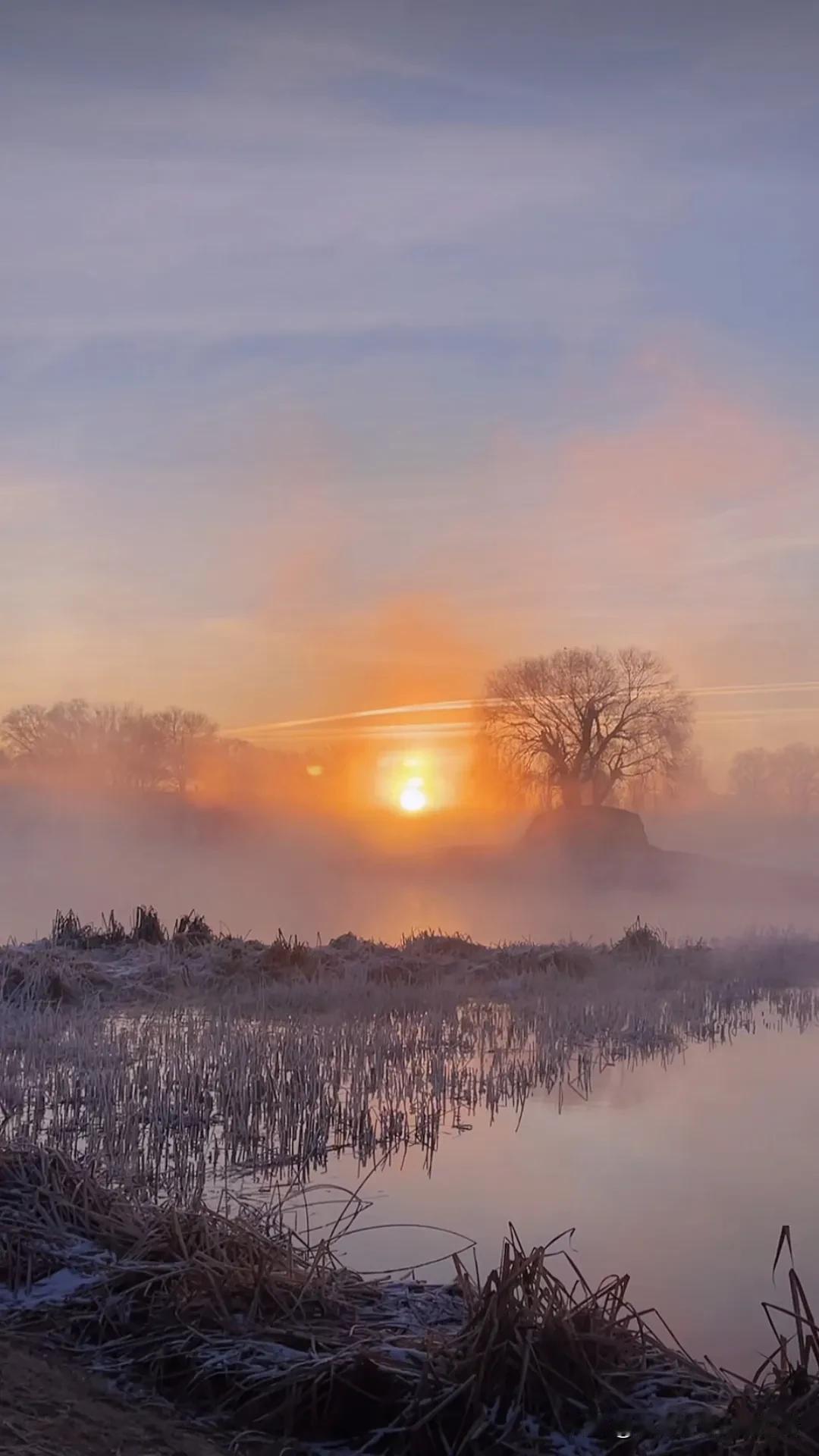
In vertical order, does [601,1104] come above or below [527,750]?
below

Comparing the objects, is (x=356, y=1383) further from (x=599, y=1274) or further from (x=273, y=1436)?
(x=599, y=1274)

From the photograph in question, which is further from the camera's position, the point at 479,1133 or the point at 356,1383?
the point at 479,1133

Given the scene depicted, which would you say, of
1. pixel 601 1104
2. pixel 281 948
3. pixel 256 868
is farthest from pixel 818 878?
pixel 601 1104

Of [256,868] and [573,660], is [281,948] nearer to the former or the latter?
[573,660]

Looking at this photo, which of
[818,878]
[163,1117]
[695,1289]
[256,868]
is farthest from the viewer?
[256,868]

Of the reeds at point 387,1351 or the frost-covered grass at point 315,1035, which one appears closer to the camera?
the reeds at point 387,1351

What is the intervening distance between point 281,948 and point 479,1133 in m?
8.75

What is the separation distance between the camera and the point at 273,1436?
3.91 metres

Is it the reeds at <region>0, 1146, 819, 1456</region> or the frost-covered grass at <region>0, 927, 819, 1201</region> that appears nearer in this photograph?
the reeds at <region>0, 1146, 819, 1456</region>

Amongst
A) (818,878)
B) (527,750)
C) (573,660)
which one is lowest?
(818,878)

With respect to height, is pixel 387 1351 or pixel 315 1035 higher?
pixel 315 1035

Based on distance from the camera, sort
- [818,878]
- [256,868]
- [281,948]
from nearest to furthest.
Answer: [281,948]
[818,878]
[256,868]

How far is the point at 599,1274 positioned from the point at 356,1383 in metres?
2.03

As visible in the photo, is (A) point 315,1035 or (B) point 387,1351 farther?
(A) point 315,1035
